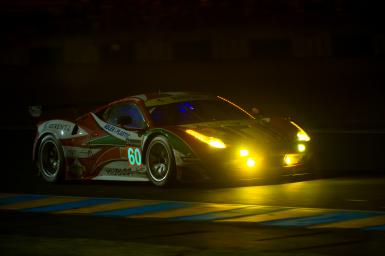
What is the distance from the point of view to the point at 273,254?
7168mm

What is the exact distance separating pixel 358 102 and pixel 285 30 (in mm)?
6806

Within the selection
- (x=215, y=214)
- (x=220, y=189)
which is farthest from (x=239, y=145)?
(x=215, y=214)

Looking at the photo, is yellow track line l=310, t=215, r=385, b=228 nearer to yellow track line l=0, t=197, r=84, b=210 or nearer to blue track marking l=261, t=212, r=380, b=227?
blue track marking l=261, t=212, r=380, b=227

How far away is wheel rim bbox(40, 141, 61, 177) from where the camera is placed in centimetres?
1400

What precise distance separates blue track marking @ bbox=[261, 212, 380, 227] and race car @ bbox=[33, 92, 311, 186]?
303 centimetres

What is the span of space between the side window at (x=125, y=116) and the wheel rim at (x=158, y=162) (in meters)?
0.48

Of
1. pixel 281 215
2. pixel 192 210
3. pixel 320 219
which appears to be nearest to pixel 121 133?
pixel 192 210

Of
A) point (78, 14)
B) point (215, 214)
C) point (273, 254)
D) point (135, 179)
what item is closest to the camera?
point (273, 254)

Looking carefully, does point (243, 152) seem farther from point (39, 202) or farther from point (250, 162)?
point (39, 202)

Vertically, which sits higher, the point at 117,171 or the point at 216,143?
the point at 216,143

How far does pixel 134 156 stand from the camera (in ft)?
41.8

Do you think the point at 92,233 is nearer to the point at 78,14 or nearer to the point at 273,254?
the point at 273,254

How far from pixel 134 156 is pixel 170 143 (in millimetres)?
772

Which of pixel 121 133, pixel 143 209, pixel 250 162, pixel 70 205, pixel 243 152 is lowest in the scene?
pixel 143 209
